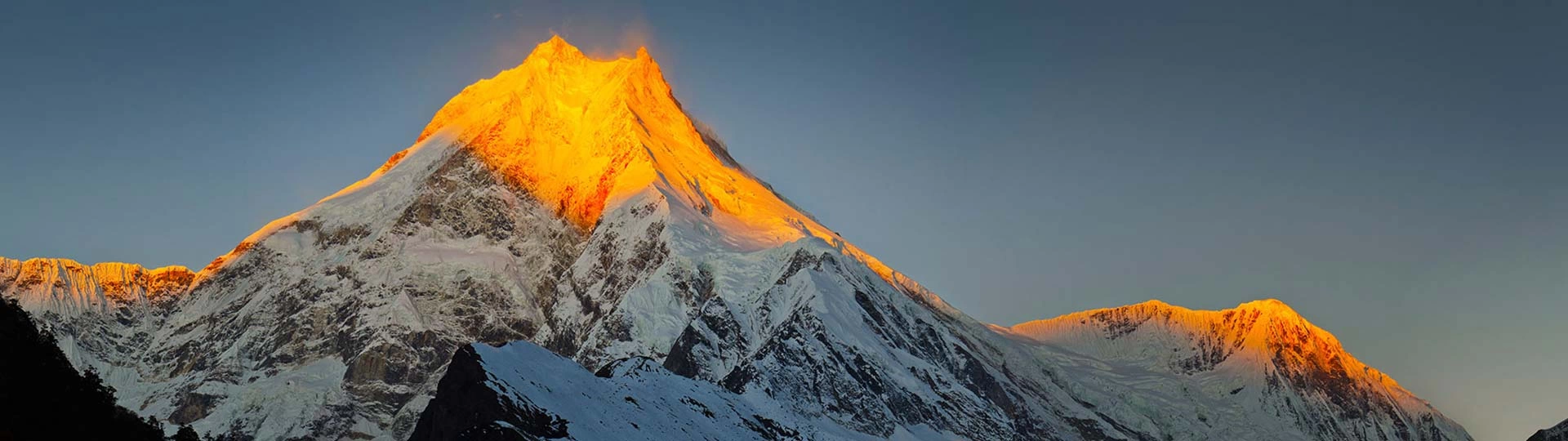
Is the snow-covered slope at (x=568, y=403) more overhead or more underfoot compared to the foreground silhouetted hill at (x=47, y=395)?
more overhead

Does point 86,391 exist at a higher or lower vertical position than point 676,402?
lower

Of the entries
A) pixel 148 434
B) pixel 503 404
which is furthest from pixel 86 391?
pixel 503 404

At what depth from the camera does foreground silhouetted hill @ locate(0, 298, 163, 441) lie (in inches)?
2334

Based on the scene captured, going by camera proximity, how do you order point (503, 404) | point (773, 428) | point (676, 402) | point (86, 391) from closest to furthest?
point (86, 391) < point (503, 404) < point (676, 402) < point (773, 428)

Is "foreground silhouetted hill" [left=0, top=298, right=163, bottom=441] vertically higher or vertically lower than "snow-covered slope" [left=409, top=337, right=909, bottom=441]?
lower

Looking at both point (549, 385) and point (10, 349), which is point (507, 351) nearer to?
point (549, 385)

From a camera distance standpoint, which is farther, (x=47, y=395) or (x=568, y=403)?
(x=568, y=403)

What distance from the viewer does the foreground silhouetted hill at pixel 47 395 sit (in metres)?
59.3

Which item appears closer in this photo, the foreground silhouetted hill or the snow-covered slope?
the foreground silhouetted hill

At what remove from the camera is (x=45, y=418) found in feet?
198

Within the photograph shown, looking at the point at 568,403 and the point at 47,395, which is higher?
the point at 568,403

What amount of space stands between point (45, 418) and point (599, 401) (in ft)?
318

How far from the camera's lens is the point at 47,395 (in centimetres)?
6228

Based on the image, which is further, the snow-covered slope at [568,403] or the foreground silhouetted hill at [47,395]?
the snow-covered slope at [568,403]
